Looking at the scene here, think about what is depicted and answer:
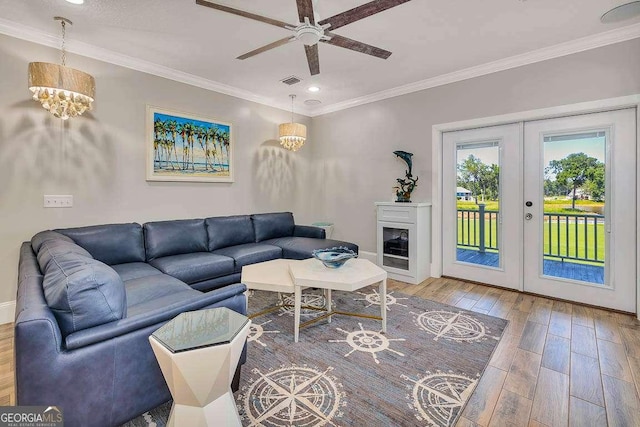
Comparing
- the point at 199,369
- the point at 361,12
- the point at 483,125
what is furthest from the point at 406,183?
the point at 199,369

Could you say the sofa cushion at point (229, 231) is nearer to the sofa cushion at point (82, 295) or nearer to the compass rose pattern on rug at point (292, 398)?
the compass rose pattern on rug at point (292, 398)

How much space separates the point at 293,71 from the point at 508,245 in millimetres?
3407

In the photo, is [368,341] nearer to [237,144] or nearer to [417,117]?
[417,117]

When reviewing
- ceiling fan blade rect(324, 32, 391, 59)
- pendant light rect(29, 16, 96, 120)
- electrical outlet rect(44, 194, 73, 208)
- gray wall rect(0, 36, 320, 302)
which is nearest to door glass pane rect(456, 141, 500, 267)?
ceiling fan blade rect(324, 32, 391, 59)

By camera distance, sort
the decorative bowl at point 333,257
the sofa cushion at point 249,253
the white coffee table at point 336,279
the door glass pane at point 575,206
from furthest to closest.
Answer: the sofa cushion at point 249,253 → the door glass pane at point 575,206 → the decorative bowl at point 333,257 → the white coffee table at point 336,279

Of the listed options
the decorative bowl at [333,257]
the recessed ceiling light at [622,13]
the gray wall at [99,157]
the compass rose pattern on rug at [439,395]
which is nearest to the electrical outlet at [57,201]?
the gray wall at [99,157]

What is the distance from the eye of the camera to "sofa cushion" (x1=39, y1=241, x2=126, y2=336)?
1.24 m

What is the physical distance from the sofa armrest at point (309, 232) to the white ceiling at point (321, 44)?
2.11 metres

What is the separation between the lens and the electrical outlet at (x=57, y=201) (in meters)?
2.89

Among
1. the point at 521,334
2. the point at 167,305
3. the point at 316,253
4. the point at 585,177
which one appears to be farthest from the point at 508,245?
the point at 167,305

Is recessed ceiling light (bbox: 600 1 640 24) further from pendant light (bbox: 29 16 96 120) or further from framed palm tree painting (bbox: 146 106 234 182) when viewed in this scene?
pendant light (bbox: 29 16 96 120)

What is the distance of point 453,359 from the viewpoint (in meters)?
2.14

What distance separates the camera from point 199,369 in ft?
3.91

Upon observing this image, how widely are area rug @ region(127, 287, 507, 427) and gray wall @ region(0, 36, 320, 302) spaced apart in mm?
1916
